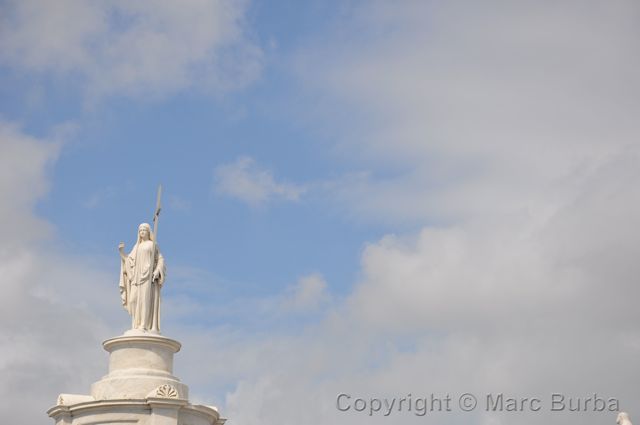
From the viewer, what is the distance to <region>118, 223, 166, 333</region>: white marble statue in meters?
29.5

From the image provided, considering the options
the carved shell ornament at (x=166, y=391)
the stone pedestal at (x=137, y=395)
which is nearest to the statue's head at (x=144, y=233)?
the stone pedestal at (x=137, y=395)

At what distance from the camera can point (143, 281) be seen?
97.6 feet

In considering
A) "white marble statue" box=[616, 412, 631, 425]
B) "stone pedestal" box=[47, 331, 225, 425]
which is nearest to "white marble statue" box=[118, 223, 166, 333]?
"stone pedestal" box=[47, 331, 225, 425]

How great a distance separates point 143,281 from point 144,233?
4.90 feet

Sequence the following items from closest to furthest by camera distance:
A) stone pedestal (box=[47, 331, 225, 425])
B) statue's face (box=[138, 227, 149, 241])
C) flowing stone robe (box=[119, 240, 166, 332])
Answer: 1. stone pedestal (box=[47, 331, 225, 425])
2. flowing stone robe (box=[119, 240, 166, 332])
3. statue's face (box=[138, 227, 149, 241])

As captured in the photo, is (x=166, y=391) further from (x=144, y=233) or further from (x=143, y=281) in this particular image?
(x=144, y=233)

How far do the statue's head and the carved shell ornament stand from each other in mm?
4712

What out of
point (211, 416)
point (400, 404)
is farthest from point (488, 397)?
point (211, 416)

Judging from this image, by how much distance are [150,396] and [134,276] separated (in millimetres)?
3912

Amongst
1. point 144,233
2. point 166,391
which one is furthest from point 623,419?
point 144,233

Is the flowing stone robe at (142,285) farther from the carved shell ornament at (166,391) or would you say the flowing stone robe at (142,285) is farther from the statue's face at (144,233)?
the carved shell ornament at (166,391)

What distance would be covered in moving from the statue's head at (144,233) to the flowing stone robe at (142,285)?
102 mm

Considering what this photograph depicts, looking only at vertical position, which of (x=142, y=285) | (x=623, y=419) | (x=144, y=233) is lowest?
(x=623, y=419)

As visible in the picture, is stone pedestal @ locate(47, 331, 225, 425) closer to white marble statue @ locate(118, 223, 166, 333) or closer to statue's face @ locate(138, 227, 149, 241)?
white marble statue @ locate(118, 223, 166, 333)
